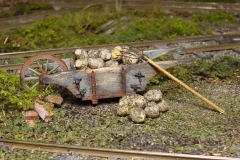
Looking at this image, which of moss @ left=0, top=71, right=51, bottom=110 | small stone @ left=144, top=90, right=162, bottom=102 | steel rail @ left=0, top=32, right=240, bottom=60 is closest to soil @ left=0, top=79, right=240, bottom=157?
moss @ left=0, top=71, right=51, bottom=110

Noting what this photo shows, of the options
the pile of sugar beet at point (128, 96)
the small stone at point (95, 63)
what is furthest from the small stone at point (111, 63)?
the small stone at point (95, 63)

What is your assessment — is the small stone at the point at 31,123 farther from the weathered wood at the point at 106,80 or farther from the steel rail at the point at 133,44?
the steel rail at the point at 133,44

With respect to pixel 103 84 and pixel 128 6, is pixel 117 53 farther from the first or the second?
pixel 128 6

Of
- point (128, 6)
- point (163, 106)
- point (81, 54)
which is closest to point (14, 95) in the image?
point (81, 54)

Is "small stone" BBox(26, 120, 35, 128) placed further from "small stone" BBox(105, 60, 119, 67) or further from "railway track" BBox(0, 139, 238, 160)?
"small stone" BBox(105, 60, 119, 67)

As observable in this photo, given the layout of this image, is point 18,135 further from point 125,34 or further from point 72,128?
point 125,34
